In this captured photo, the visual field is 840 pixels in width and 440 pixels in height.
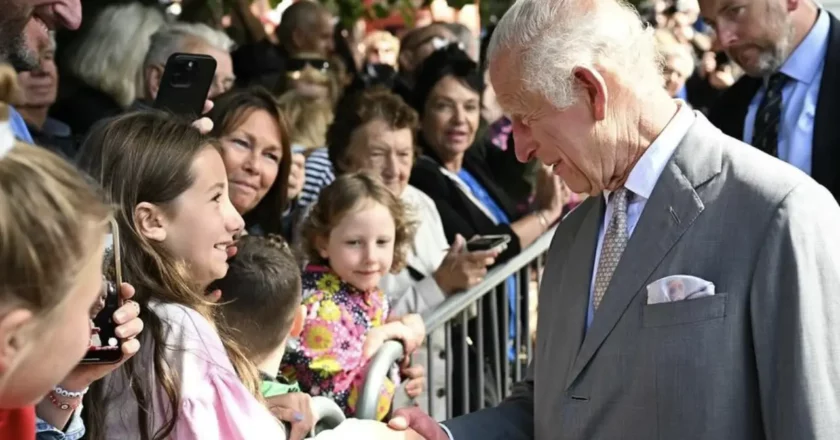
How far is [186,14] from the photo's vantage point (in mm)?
7496

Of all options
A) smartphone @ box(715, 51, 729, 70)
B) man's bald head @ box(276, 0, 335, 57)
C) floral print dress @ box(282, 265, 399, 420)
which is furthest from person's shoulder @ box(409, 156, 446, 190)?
smartphone @ box(715, 51, 729, 70)

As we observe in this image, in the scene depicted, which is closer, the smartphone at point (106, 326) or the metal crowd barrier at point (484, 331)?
the smartphone at point (106, 326)

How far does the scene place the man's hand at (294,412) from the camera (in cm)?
354

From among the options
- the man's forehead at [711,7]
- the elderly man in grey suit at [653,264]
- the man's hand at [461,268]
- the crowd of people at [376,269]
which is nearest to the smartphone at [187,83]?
the crowd of people at [376,269]

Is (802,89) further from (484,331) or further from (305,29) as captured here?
(305,29)

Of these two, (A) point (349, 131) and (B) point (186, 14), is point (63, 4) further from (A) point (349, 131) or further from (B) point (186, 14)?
(B) point (186, 14)

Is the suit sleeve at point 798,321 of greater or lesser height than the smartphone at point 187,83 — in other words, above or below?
below

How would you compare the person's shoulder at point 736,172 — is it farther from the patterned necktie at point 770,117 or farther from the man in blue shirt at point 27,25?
the patterned necktie at point 770,117

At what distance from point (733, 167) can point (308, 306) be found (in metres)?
1.89

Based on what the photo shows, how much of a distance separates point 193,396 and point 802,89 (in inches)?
131

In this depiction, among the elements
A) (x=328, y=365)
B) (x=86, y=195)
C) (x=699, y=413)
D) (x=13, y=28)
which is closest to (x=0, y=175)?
(x=86, y=195)

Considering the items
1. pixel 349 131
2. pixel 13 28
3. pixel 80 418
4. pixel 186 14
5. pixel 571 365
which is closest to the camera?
pixel 80 418

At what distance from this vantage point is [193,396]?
2.98 metres

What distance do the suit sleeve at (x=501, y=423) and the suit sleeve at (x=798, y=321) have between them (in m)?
0.85
